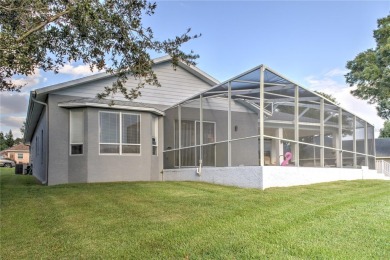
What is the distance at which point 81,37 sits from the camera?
21.6 feet

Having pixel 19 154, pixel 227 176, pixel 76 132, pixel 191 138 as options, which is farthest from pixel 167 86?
pixel 19 154

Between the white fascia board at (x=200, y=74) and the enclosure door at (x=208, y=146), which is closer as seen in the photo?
the enclosure door at (x=208, y=146)

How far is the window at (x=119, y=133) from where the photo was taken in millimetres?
12453

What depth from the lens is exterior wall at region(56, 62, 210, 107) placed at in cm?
1361

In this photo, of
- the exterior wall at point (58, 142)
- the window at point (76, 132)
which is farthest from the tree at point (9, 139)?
the window at point (76, 132)

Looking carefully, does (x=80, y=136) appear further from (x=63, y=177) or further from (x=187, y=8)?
(x=187, y=8)

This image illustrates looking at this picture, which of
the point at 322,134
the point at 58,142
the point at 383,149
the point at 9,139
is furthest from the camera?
the point at 9,139

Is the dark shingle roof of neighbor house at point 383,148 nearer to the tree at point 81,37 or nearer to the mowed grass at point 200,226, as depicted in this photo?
the mowed grass at point 200,226

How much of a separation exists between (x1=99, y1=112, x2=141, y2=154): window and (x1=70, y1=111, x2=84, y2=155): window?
0.75 metres

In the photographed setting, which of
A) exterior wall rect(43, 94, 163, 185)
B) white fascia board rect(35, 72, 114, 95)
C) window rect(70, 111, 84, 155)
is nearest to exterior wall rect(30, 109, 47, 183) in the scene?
exterior wall rect(43, 94, 163, 185)

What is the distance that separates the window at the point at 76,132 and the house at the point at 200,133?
0.04 metres

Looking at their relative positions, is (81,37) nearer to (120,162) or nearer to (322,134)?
(120,162)

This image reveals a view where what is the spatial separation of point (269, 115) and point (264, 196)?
567cm

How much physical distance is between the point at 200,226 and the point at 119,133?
8.18 meters
